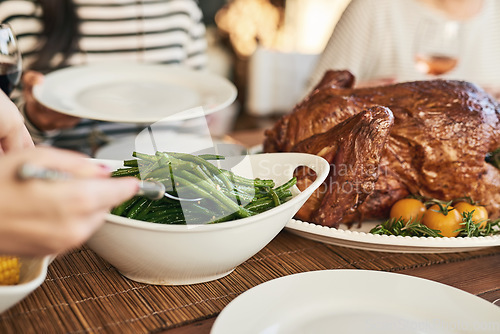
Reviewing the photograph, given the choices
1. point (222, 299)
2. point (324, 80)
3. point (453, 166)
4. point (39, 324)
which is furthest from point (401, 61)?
point (39, 324)

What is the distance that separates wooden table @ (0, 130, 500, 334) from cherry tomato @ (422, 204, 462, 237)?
5 centimetres

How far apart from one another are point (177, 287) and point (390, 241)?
1.40ft

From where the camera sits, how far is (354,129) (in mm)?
977

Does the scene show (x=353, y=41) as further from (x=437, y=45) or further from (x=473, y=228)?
(x=473, y=228)

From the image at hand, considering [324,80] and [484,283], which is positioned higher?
[324,80]

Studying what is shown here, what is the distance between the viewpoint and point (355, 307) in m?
0.75

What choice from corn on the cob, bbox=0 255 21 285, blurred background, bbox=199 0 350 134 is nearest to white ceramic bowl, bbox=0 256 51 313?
corn on the cob, bbox=0 255 21 285

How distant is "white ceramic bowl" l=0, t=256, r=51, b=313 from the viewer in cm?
57

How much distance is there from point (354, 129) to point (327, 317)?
406 millimetres

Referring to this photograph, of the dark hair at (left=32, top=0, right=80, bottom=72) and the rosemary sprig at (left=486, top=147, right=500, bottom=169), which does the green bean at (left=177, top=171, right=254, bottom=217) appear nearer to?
the rosemary sprig at (left=486, top=147, right=500, bottom=169)

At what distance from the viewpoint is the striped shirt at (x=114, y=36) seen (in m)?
1.90

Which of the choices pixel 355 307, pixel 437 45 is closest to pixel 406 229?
pixel 355 307

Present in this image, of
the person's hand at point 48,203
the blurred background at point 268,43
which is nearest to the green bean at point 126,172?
the person's hand at point 48,203

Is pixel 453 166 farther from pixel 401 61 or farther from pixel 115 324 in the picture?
pixel 401 61
